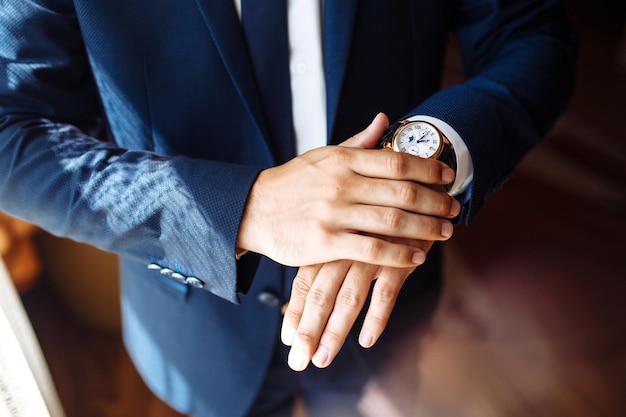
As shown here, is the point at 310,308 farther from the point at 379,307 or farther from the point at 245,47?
the point at 245,47

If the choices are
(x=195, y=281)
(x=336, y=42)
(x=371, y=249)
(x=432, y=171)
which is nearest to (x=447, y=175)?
(x=432, y=171)

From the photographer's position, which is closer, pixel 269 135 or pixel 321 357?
pixel 321 357

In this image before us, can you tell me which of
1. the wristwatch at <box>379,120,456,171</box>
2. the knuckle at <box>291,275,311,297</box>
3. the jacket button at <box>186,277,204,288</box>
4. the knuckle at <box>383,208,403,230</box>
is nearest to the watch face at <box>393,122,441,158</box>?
the wristwatch at <box>379,120,456,171</box>

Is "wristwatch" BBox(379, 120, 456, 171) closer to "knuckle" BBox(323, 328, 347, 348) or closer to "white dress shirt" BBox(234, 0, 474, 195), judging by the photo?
"white dress shirt" BBox(234, 0, 474, 195)

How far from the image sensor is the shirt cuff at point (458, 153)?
0.79 meters

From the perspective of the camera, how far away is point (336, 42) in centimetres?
81

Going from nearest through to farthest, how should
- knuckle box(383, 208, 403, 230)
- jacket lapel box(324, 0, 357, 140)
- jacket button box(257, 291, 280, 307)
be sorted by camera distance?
knuckle box(383, 208, 403, 230)
jacket lapel box(324, 0, 357, 140)
jacket button box(257, 291, 280, 307)

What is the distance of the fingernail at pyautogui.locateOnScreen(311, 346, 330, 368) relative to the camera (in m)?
0.71

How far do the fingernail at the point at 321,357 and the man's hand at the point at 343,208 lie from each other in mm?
111

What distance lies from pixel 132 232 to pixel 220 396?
48cm

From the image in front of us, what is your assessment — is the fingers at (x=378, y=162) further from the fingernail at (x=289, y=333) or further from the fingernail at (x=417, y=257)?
the fingernail at (x=289, y=333)

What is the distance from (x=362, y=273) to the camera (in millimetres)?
730

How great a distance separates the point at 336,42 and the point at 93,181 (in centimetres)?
38

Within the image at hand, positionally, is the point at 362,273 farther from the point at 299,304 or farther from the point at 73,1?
the point at 73,1
